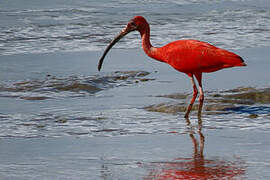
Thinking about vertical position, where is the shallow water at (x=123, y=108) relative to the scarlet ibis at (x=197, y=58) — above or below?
below

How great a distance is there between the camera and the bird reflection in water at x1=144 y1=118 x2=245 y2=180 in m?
5.66

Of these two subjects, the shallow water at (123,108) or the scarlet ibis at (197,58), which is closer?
the shallow water at (123,108)

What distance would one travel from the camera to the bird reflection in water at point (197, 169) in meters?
5.66

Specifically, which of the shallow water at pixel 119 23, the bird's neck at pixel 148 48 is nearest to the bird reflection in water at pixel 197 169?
the bird's neck at pixel 148 48

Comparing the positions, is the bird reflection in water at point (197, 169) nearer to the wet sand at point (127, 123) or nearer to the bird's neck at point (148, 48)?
the wet sand at point (127, 123)

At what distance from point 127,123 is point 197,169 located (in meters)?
2.16

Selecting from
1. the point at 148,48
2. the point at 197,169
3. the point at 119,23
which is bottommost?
the point at 119,23

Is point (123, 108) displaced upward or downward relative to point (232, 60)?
downward

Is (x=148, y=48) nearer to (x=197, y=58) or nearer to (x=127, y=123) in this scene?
(x=197, y=58)

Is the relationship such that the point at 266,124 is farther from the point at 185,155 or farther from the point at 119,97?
the point at 119,97

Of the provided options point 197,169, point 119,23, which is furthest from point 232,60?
point 119,23

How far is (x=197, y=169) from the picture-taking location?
5.90m

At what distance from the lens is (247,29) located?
1672cm

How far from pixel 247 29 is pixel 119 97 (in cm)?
772
